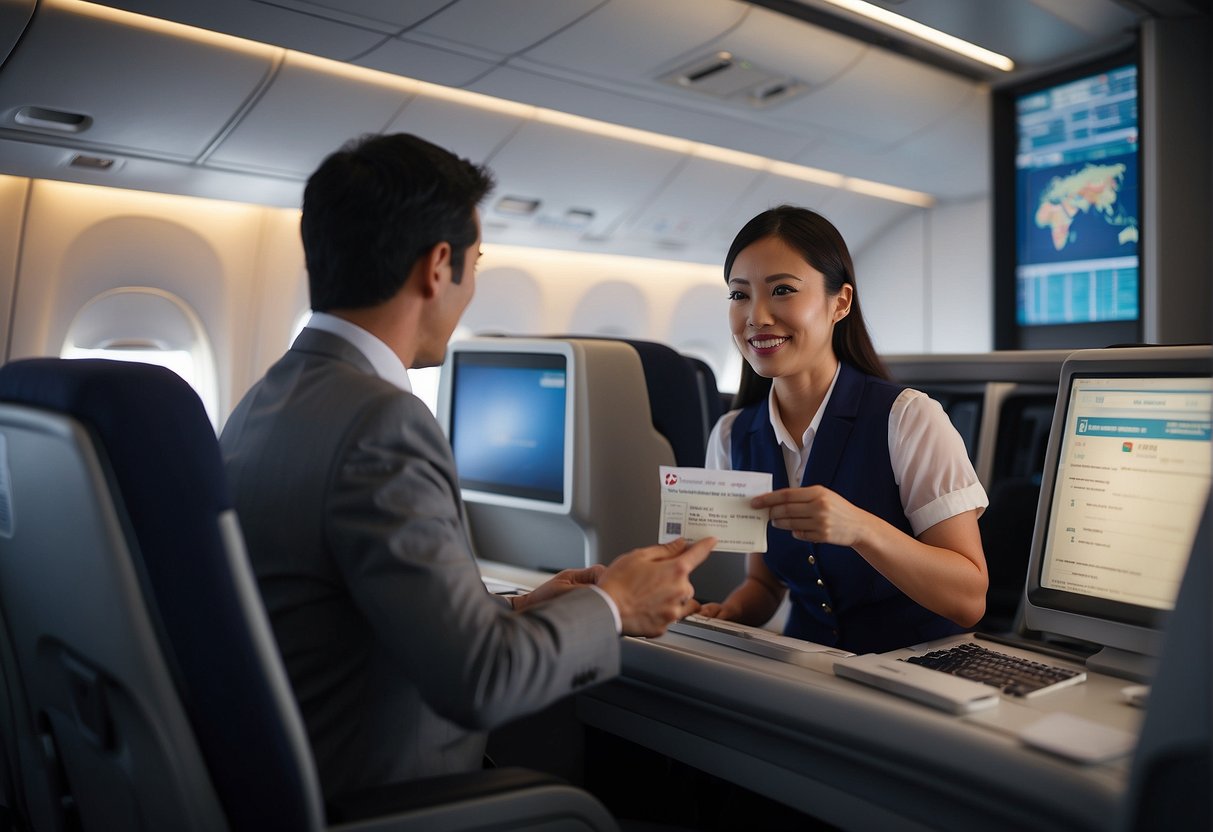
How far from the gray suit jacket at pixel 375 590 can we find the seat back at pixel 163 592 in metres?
0.13

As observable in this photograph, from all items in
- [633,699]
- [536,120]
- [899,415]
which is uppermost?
[536,120]

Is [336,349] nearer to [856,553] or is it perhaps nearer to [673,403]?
[856,553]

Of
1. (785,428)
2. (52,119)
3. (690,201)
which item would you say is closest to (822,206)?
(690,201)

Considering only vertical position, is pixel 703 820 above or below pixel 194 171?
below

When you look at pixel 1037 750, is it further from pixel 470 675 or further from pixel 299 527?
pixel 299 527

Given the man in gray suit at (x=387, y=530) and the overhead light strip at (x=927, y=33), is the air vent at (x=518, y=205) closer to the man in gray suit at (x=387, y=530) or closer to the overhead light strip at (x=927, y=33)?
the overhead light strip at (x=927, y=33)

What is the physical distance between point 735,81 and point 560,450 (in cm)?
292

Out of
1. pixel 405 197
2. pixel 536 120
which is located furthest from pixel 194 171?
pixel 405 197

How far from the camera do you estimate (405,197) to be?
1.38 metres

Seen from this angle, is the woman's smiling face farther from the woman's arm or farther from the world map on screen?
the world map on screen

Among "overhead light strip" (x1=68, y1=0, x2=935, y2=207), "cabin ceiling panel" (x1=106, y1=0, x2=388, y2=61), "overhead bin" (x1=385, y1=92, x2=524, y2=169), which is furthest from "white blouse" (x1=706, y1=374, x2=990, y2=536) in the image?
"overhead bin" (x1=385, y1=92, x2=524, y2=169)

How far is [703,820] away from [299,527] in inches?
58.1

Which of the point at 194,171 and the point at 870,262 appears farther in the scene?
the point at 870,262

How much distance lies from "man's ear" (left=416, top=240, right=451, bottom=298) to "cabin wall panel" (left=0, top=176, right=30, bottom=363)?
3.48m
